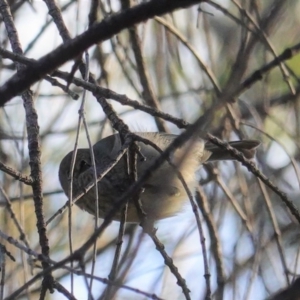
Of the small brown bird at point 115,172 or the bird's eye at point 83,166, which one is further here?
the bird's eye at point 83,166

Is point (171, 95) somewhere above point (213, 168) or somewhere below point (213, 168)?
above

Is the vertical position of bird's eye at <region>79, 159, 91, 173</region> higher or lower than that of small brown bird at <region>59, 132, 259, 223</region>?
higher

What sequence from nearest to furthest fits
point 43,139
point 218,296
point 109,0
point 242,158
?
point 242,158 → point 218,296 → point 109,0 → point 43,139

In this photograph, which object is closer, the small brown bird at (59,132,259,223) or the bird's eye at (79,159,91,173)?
the small brown bird at (59,132,259,223)

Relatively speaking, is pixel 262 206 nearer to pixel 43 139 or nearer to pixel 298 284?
pixel 43 139

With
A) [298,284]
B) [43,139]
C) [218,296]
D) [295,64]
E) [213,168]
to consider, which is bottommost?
[298,284]

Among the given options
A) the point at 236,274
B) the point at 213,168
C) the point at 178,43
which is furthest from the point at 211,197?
the point at 178,43

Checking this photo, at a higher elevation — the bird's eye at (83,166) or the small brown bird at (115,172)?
the bird's eye at (83,166)

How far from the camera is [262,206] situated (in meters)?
4.04

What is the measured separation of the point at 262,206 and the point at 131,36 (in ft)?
3.98

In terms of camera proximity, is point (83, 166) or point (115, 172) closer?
point (115, 172)

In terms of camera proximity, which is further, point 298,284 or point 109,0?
point 109,0

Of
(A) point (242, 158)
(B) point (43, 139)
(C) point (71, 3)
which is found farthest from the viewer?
(B) point (43, 139)

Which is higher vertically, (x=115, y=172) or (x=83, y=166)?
(x=83, y=166)
